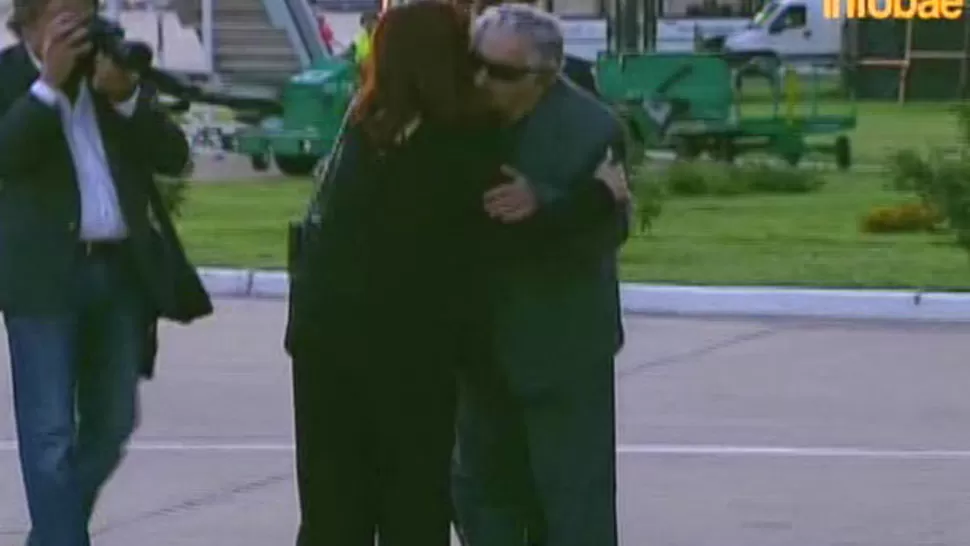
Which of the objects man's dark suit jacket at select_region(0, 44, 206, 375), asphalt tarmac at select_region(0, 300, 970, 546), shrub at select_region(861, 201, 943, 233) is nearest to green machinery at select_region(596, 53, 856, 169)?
shrub at select_region(861, 201, 943, 233)

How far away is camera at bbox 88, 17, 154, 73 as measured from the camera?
663cm

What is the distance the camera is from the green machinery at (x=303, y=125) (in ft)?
84.3

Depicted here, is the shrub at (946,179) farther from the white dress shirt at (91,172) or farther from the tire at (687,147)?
the tire at (687,147)

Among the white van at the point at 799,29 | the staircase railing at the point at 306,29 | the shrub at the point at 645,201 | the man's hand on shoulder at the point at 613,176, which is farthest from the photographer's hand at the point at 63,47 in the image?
the white van at the point at 799,29

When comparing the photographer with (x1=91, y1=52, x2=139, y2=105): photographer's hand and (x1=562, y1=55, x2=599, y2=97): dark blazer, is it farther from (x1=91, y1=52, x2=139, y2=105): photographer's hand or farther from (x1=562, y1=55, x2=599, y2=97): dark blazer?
(x1=562, y1=55, x2=599, y2=97): dark blazer

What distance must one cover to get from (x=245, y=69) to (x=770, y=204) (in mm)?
11857

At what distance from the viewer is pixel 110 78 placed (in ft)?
22.1

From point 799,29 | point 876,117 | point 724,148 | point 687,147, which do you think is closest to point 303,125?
point 687,147

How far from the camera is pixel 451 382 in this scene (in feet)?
18.1

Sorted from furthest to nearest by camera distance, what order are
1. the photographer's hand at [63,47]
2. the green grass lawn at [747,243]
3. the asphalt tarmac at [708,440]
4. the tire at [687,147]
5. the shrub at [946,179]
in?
the tire at [687,147], the green grass lawn at [747,243], the shrub at [946,179], the asphalt tarmac at [708,440], the photographer's hand at [63,47]

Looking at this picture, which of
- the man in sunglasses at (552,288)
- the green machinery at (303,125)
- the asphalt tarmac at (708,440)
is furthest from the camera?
the green machinery at (303,125)

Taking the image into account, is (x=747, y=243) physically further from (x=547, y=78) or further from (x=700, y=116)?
(x=547, y=78)

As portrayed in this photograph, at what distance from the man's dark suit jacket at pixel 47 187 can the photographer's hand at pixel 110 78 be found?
0.06 m

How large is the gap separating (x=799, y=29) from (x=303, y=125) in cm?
2663
